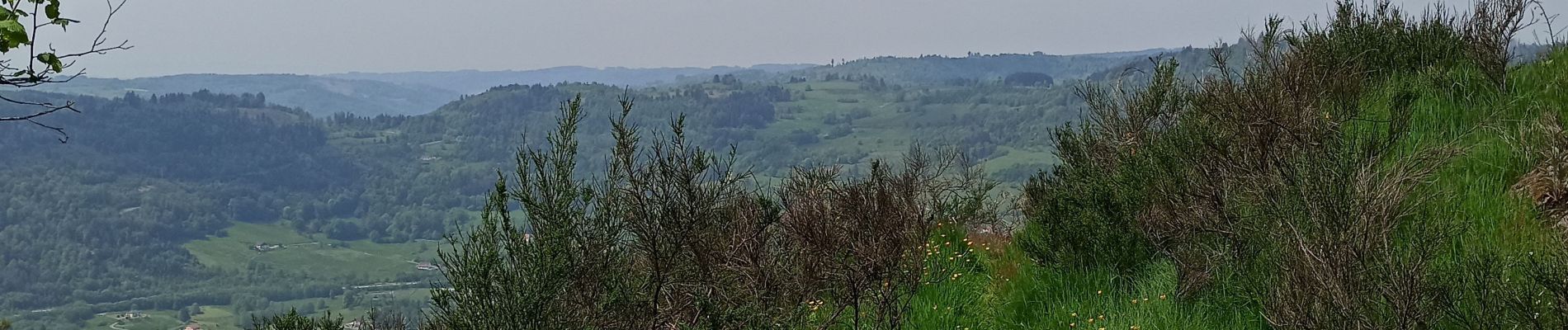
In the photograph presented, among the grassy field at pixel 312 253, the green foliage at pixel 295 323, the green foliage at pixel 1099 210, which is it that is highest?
the green foliage at pixel 1099 210

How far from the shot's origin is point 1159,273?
18.3 ft

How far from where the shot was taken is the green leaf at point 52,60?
3133 mm

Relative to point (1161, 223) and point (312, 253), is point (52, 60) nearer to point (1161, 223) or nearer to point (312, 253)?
point (1161, 223)

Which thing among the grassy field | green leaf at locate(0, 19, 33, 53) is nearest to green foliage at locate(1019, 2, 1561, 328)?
green leaf at locate(0, 19, 33, 53)

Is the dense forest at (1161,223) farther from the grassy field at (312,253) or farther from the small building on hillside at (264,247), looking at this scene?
the small building on hillside at (264,247)

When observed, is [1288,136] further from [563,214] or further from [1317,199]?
[563,214]

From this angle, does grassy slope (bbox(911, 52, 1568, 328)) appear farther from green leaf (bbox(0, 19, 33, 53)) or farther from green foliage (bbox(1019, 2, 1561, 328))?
green leaf (bbox(0, 19, 33, 53))

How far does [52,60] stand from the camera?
124 inches

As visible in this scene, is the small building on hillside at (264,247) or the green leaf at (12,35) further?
the small building on hillside at (264,247)

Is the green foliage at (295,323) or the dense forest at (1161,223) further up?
the dense forest at (1161,223)

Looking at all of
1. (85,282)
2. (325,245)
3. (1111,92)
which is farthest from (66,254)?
(1111,92)

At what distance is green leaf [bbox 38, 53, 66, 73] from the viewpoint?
313 centimetres

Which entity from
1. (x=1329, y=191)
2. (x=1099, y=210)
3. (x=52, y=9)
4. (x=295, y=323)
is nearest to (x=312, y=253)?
(x=295, y=323)

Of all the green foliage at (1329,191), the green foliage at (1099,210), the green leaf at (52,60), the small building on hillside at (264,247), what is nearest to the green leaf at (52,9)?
the green leaf at (52,60)
